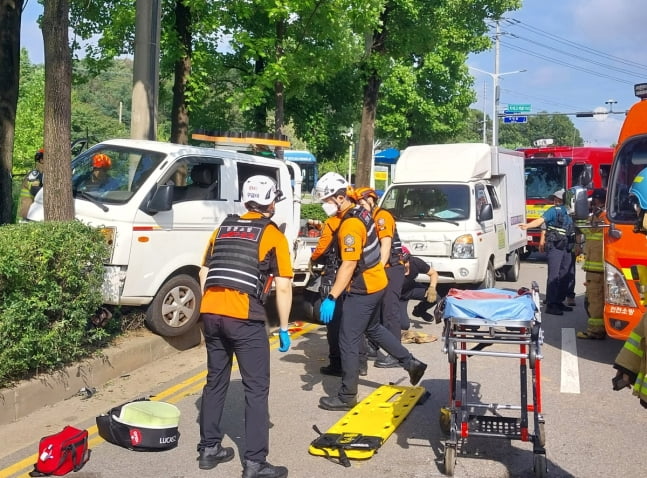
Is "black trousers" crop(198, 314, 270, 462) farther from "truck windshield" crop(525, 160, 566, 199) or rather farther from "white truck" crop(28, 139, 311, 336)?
"truck windshield" crop(525, 160, 566, 199)

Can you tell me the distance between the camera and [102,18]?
605 inches

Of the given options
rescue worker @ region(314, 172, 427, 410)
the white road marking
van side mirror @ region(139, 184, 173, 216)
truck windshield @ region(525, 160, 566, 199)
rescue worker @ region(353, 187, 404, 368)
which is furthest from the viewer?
truck windshield @ region(525, 160, 566, 199)

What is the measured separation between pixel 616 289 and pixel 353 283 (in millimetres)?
3023

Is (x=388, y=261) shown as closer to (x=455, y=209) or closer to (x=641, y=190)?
(x=641, y=190)

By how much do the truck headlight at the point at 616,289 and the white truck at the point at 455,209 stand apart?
12.9ft

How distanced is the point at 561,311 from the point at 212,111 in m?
11.8

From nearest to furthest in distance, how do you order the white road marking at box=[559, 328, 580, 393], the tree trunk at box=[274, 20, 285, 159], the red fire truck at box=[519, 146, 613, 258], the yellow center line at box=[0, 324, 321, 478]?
the yellow center line at box=[0, 324, 321, 478], the white road marking at box=[559, 328, 580, 393], the tree trunk at box=[274, 20, 285, 159], the red fire truck at box=[519, 146, 613, 258]

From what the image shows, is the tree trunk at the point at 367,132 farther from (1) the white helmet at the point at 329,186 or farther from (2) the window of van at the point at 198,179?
(1) the white helmet at the point at 329,186

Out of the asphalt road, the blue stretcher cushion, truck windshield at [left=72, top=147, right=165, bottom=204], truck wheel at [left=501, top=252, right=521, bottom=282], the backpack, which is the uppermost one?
truck windshield at [left=72, top=147, right=165, bottom=204]

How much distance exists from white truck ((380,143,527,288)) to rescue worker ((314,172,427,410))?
5344 mm

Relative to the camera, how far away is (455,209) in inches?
484

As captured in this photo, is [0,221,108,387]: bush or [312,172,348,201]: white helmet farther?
[312,172,348,201]: white helmet

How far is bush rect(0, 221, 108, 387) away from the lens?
621 cm

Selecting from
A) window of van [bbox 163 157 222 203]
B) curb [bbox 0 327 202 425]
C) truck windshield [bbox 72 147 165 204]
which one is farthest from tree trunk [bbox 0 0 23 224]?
curb [bbox 0 327 202 425]
